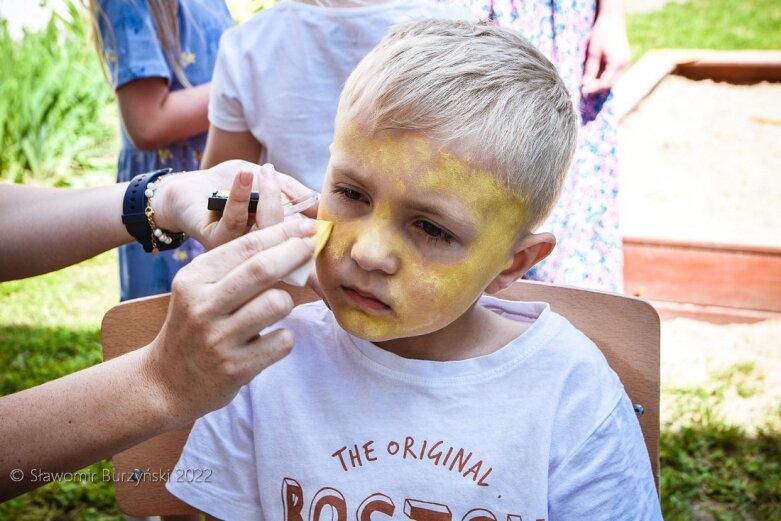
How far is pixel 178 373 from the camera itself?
1221 mm

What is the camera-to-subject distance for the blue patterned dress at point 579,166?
2.62 m

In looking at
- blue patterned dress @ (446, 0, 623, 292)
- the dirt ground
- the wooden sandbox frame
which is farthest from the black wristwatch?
the wooden sandbox frame

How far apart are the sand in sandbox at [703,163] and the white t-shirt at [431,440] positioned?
258cm

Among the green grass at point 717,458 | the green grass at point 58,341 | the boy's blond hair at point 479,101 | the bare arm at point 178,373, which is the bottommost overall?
the green grass at point 717,458

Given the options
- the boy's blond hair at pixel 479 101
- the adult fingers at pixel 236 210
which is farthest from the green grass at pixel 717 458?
the adult fingers at pixel 236 210

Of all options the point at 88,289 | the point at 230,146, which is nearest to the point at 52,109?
the point at 88,289

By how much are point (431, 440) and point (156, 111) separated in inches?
63.7

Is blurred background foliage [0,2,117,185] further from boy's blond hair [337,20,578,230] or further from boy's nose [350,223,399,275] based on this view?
boy's nose [350,223,399,275]

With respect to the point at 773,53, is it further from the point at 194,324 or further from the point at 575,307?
the point at 194,324

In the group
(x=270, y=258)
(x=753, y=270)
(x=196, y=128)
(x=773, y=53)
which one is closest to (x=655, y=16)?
A: (x=773, y=53)

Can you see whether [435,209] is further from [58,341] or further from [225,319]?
[58,341]

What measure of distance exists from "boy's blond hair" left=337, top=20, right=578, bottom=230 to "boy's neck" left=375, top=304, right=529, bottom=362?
0.80 feet

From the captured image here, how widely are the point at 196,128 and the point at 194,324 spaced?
1600mm

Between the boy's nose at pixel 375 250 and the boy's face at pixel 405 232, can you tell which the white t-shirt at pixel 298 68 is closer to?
the boy's face at pixel 405 232
